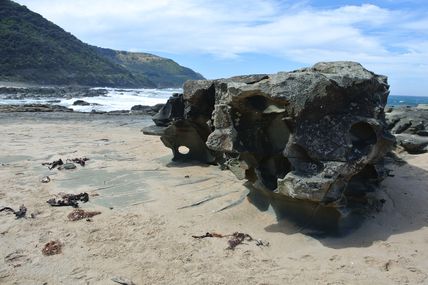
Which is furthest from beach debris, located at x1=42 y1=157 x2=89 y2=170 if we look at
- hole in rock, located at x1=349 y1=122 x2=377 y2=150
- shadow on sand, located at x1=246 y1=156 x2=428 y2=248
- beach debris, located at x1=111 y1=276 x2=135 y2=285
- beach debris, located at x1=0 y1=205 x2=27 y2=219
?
hole in rock, located at x1=349 y1=122 x2=377 y2=150

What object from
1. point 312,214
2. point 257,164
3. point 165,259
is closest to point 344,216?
point 312,214

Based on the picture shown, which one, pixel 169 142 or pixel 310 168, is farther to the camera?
pixel 169 142

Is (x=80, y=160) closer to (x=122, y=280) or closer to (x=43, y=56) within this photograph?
(x=122, y=280)

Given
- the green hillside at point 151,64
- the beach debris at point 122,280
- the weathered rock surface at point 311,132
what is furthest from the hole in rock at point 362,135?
the green hillside at point 151,64

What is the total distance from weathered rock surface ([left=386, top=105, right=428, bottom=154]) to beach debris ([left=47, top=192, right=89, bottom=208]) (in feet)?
19.3

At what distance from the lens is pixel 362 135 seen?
4918 millimetres

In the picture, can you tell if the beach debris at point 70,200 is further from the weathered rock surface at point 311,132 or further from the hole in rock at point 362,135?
the hole in rock at point 362,135

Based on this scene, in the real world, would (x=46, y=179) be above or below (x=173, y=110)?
below

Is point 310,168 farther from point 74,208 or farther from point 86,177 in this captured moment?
point 86,177

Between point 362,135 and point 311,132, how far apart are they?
631 millimetres

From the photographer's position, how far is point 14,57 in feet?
194

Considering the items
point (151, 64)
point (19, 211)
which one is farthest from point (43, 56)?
point (151, 64)

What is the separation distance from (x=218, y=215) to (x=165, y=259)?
1.29 metres

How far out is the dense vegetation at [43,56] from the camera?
192 ft
